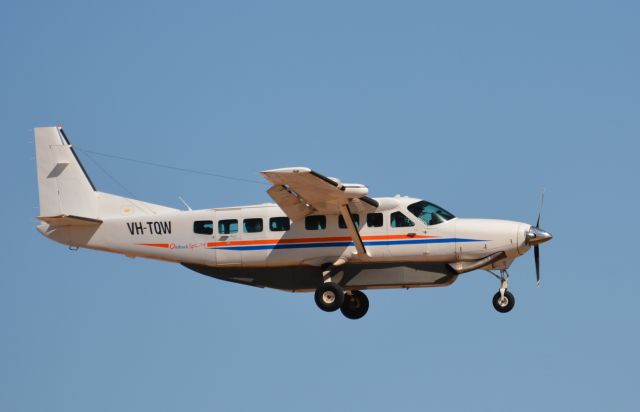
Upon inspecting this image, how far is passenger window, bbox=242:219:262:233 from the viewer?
95.4 ft

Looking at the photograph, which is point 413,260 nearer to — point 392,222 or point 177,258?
point 392,222

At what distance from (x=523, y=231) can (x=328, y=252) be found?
15.4 feet

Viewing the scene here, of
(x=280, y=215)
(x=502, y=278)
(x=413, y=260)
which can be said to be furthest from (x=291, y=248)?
(x=502, y=278)

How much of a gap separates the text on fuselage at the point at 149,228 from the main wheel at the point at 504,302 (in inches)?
327

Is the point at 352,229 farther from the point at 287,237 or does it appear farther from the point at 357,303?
the point at 357,303

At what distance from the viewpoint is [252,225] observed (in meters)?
29.1

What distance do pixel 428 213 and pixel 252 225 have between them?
434 cm

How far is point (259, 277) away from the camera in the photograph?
29281mm

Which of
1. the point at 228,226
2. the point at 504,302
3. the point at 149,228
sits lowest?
the point at 504,302

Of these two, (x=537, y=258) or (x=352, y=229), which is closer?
(x=352, y=229)

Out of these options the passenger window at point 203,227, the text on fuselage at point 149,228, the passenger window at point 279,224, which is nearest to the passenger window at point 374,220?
the passenger window at point 279,224

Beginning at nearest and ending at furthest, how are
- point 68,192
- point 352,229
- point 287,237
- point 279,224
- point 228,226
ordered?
point 352,229 → point 287,237 → point 279,224 → point 228,226 → point 68,192

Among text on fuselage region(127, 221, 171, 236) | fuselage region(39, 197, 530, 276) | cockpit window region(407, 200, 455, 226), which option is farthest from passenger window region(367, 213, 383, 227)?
text on fuselage region(127, 221, 171, 236)

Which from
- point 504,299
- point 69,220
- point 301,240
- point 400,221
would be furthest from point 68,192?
point 504,299
